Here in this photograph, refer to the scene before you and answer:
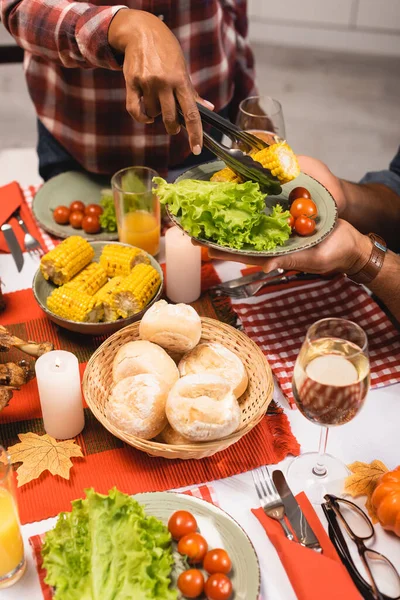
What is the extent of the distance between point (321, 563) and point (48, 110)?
67.3 inches

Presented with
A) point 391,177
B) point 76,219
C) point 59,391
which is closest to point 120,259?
point 76,219

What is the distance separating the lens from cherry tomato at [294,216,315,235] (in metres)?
1.55

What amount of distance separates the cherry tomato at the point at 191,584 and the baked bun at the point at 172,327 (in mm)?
520

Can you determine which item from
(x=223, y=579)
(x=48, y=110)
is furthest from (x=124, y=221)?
(x=223, y=579)

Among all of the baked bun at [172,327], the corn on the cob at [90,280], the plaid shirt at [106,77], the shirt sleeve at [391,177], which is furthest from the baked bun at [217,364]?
the shirt sleeve at [391,177]

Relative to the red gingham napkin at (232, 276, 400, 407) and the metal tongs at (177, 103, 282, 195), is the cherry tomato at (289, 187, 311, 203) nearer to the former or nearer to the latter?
the metal tongs at (177, 103, 282, 195)

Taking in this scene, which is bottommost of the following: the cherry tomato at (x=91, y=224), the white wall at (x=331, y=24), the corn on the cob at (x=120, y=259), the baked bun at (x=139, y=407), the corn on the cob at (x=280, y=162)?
the white wall at (x=331, y=24)

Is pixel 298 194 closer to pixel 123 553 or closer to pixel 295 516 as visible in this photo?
pixel 295 516

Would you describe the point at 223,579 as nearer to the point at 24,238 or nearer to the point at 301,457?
the point at 301,457

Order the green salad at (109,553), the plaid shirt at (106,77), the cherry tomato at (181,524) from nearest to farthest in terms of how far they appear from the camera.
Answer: the green salad at (109,553), the cherry tomato at (181,524), the plaid shirt at (106,77)

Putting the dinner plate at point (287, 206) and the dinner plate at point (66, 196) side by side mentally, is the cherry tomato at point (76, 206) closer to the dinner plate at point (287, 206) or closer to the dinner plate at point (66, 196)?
the dinner plate at point (66, 196)

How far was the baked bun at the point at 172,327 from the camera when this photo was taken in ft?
4.67

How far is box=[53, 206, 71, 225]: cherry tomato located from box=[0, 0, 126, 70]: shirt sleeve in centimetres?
43

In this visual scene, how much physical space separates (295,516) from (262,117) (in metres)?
1.16
